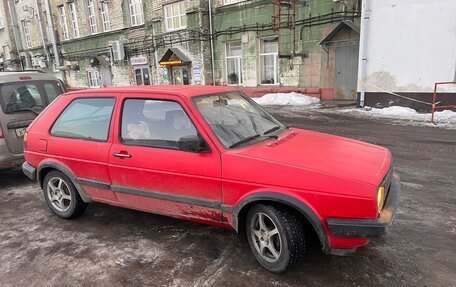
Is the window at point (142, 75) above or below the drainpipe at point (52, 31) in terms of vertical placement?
below

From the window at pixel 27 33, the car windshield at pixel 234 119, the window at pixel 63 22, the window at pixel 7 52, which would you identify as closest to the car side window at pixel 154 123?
the car windshield at pixel 234 119

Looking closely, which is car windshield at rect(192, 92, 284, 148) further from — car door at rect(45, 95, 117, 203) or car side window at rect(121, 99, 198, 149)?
car door at rect(45, 95, 117, 203)

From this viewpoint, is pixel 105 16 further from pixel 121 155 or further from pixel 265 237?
pixel 265 237

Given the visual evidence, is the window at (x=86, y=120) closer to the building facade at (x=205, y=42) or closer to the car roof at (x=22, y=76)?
the car roof at (x=22, y=76)

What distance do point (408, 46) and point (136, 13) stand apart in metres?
16.2

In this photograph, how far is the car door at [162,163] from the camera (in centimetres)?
312

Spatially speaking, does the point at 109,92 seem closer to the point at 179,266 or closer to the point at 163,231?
the point at 163,231

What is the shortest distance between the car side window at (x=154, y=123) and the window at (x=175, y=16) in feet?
53.8

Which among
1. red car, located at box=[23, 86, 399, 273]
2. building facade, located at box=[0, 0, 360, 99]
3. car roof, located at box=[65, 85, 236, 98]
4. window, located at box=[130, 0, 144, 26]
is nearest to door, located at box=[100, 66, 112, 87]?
building facade, located at box=[0, 0, 360, 99]

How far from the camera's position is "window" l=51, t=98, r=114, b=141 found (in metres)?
3.80

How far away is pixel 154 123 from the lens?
3.52 meters

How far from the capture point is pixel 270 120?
3.98 metres

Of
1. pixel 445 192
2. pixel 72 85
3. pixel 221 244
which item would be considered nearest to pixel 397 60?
pixel 445 192

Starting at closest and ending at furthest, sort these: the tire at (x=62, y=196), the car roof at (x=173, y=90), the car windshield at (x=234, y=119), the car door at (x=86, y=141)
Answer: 1. the car windshield at (x=234, y=119)
2. the car roof at (x=173, y=90)
3. the car door at (x=86, y=141)
4. the tire at (x=62, y=196)
